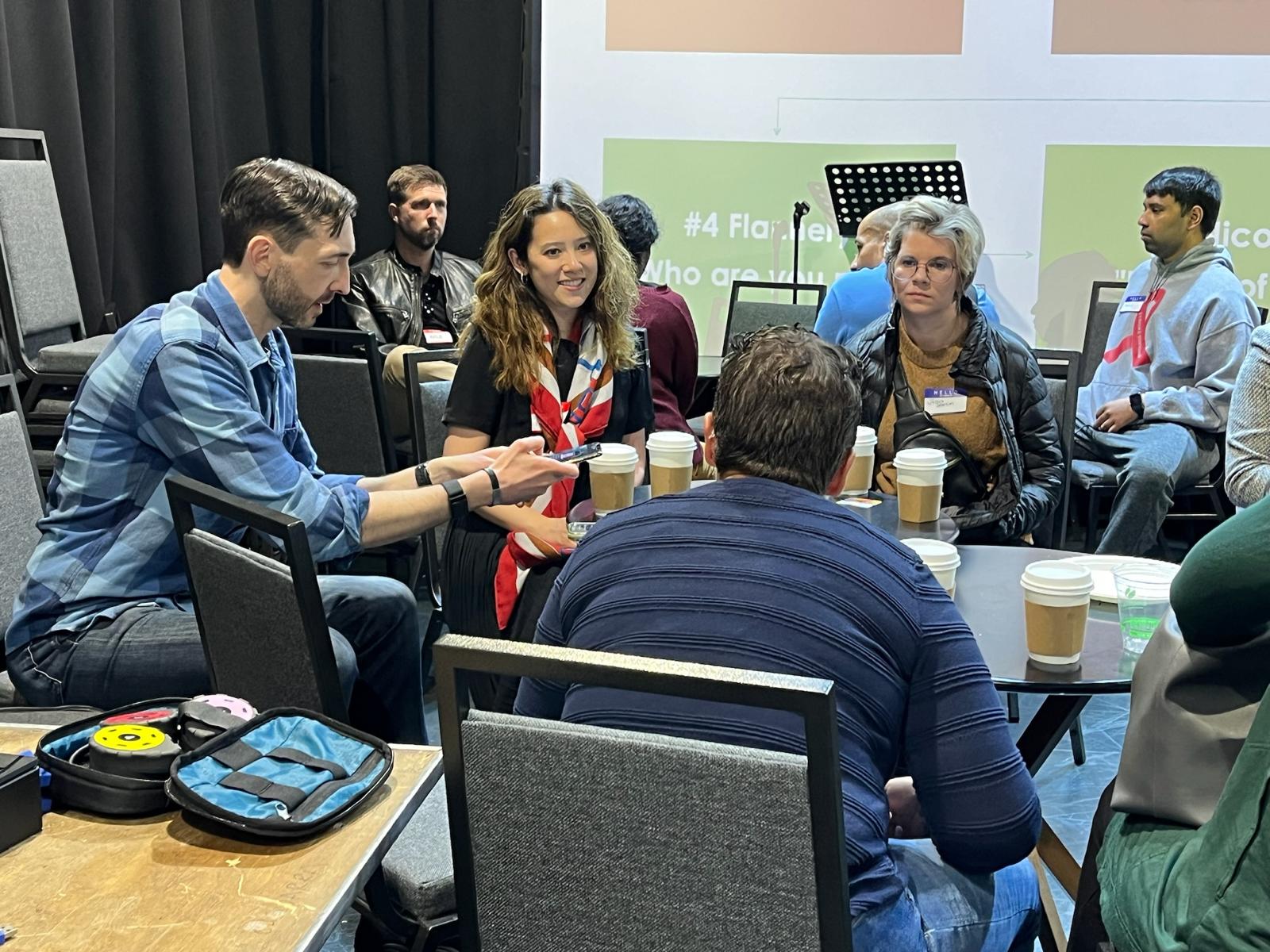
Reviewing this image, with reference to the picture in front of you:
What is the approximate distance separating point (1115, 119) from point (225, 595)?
15.5 ft

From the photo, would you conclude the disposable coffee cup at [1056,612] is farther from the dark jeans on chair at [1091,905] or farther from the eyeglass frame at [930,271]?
the eyeglass frame at [930,271]

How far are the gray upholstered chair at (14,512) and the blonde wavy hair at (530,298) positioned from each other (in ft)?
3.29

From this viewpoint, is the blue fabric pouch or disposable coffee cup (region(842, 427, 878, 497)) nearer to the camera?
the blue fabric pouch

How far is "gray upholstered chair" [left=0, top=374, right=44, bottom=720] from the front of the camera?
2.39m

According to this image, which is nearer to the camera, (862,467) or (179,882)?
(179,882)

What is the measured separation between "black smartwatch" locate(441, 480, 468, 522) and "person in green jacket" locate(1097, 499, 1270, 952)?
1.47 metres

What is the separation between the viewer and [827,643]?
143cm

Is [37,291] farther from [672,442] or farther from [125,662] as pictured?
[672,442]

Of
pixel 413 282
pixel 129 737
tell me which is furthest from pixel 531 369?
pixel 413 282

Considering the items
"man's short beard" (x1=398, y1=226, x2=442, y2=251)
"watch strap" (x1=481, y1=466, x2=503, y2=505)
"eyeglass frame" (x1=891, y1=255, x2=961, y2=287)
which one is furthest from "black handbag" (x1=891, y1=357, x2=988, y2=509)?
"man's short beard" (x1=398, y1=226, x2=442, y2=251)

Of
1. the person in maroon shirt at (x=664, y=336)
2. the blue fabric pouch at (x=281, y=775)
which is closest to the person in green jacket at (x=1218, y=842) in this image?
the blue fabric pouch at (x=281, y=775)

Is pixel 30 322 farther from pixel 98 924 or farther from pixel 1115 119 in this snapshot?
pixel 1115 119

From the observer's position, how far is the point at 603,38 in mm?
5793

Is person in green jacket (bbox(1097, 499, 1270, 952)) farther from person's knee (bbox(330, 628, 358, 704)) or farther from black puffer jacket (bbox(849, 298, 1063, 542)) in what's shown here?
black puffer jacket (bbox(849, 298, 1063, 542))
